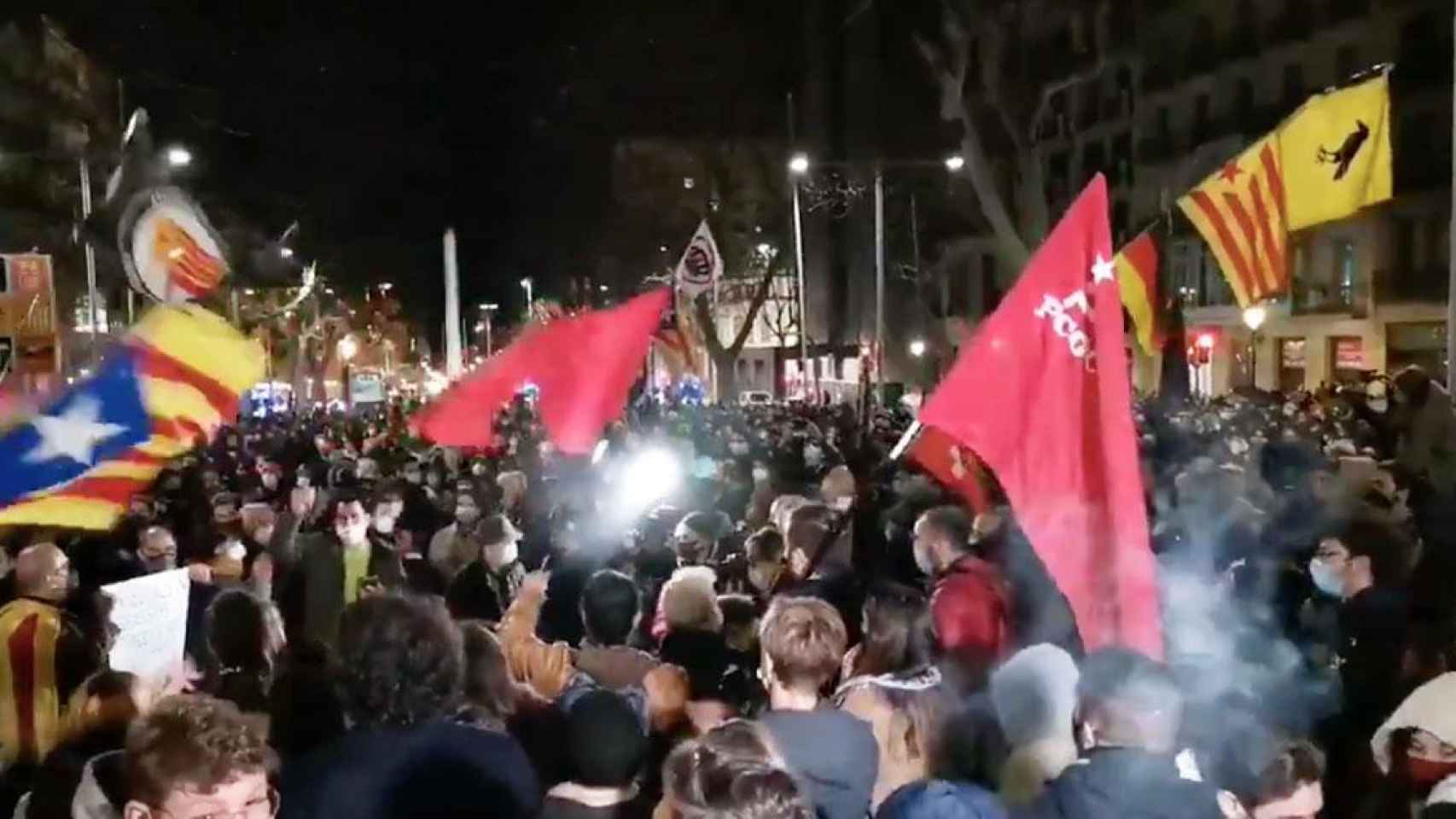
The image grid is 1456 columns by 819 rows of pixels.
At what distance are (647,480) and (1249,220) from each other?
178 inches

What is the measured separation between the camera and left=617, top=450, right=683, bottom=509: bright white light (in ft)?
37.2

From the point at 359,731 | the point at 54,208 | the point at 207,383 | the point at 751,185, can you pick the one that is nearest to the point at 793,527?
the point at 207,383

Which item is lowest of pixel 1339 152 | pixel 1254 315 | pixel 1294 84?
pixel 1254 315

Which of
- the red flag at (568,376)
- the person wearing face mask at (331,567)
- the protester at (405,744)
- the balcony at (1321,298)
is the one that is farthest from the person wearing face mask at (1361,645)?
the balcony at (1321,298)

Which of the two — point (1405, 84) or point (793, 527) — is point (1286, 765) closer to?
point (793, 527)

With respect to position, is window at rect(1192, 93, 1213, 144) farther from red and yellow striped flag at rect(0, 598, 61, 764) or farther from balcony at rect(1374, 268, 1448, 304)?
red and yellow striped flag at rect(0, 598, 61, 764)

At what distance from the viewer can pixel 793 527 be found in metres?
7.63

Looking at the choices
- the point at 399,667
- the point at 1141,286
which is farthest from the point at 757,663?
the point at 1141,286

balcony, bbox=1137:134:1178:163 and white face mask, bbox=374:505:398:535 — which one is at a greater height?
balcony, bbox=1137:134:1178:163

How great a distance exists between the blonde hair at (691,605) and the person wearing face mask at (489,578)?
1.79 m

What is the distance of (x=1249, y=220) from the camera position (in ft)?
39.0

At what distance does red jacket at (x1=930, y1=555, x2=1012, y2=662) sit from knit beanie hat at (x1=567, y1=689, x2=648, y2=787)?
2.06 metres

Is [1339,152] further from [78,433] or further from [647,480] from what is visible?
[78,433]

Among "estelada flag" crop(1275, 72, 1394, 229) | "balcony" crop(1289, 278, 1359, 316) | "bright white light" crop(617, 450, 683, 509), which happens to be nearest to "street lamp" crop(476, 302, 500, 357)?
"balcony" crop(1289, 278, 1359, 316)
